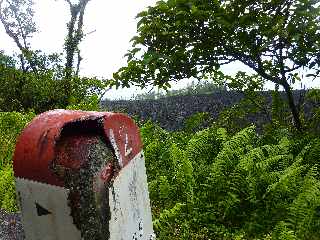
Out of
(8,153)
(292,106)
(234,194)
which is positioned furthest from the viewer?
(8,153)

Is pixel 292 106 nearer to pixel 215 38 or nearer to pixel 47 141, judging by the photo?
pixel 215 38

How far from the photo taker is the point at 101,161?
121 centimetres

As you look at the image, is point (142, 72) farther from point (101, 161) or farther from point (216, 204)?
point (101, 161)

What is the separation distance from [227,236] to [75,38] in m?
15.0

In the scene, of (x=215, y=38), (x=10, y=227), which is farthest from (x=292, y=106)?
(x=10, y=227)

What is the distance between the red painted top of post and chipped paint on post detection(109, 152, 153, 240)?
0.24 ft

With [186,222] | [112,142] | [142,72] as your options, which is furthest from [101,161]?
[142,72]

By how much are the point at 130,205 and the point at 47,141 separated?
358 millimetres

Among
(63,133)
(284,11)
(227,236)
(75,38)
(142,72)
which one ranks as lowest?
(227,236)

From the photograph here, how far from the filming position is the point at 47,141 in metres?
1.18

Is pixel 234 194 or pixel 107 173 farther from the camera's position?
pixel 234 194

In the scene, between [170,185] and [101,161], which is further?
[170,185]

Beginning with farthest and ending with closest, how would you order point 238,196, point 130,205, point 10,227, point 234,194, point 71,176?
point 238,196, point 234,194, point 10,227, point 130,205, point 71,176

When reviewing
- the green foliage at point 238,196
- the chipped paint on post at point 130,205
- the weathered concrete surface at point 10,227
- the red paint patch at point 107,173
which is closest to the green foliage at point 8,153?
the weathered concrete surface at point 10,227
